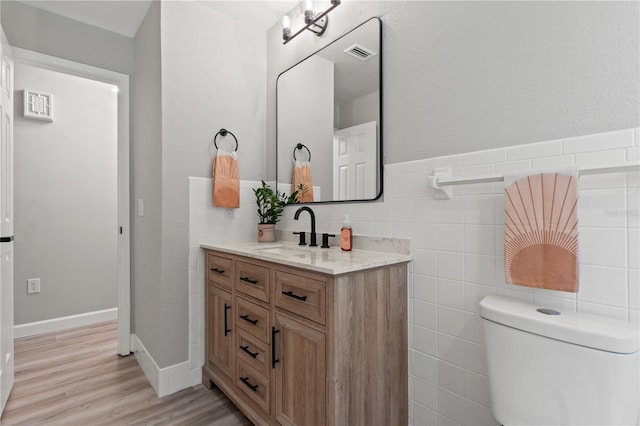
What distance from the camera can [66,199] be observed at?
Answer: 3023 millimetres

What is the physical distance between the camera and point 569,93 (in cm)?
105

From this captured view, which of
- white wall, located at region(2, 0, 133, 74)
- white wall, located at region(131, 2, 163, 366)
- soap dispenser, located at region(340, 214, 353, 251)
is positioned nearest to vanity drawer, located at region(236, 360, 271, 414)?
white wall, located at region(131, 2, 163, 366)

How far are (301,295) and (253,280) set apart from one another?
14.9 inches

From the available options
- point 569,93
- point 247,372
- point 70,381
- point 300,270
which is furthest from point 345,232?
point 70,381

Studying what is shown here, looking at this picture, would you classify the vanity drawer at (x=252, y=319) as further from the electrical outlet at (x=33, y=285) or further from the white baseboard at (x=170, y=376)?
the electrical outlet at (x=33, y=285)

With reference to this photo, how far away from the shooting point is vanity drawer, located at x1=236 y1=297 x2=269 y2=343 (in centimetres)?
150

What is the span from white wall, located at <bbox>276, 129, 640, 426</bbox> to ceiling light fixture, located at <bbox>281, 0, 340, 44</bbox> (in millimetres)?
995

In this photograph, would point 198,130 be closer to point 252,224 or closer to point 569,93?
point 252,224

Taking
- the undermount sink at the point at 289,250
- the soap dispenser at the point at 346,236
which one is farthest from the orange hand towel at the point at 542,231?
the undermount sink at the point at 289,250

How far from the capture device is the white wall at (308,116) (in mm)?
1943

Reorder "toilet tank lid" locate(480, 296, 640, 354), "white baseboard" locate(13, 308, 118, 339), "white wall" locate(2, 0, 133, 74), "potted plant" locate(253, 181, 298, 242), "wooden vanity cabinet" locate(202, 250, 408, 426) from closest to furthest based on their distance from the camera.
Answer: "toilet tank lid" locate(480, 296, 640, 354) < "wooden vanity cabinet" locate(202, 250, 408, 426) < "white wall" locate(2, 0, 133, 74) < "potted plant" locate(253, 181, 298, 242) < "white baseboard" locate(13, 308, 118, 339)

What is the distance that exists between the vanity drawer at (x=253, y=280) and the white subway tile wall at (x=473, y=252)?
559mm

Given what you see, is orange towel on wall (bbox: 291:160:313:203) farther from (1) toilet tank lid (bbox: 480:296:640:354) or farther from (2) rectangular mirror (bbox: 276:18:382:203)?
(1) toilet tank lid (bbox: 480:296:640:354)

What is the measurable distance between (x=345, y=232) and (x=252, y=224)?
90cm
